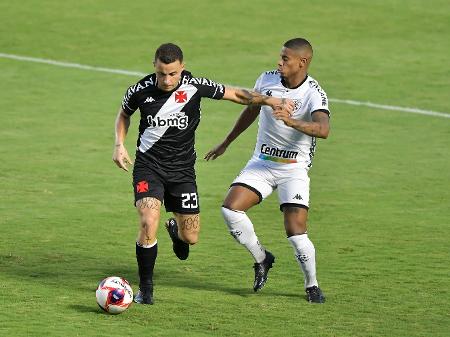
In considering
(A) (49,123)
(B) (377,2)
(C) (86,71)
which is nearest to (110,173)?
(A) (49,123)

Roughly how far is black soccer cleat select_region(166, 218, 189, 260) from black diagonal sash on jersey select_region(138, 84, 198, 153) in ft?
3.98

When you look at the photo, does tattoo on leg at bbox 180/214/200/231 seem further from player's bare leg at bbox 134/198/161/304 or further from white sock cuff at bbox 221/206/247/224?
player's bare leg at bbox 134/198/161/304

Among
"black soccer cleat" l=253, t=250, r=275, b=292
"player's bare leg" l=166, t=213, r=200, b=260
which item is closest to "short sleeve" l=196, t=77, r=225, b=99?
"player's bare leg" l=166, t=213, r=200, b=260

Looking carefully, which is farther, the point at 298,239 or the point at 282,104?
the point at 298,239

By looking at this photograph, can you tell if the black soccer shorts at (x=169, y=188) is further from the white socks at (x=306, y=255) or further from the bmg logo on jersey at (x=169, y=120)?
the white socks at (x=306, y=255)

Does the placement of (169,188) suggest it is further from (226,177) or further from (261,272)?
(226,177)

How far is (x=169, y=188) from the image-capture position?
503 inches

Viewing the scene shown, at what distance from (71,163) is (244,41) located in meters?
9.54

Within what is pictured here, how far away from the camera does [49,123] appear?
21094mm

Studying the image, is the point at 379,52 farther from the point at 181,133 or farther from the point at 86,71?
the point at 181,133

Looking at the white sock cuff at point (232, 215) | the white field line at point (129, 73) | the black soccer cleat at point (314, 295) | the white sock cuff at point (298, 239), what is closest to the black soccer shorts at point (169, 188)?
the white sock cuff at point (232, 215)

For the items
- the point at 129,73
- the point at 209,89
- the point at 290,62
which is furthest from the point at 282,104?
the point at 129,73

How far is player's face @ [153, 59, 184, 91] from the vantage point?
475 inches

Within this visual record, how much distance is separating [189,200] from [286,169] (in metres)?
1.01
